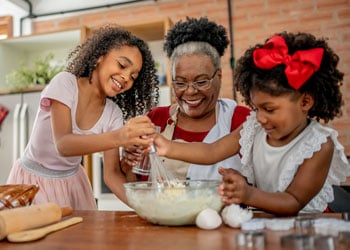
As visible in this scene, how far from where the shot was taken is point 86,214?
1044mm

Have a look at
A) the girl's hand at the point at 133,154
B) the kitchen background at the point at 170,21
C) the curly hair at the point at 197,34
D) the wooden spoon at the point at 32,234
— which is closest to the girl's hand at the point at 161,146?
the girl's hand at the point at 133,154

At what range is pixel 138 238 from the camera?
0.74 meters

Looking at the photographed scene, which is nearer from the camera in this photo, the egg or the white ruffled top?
the egg

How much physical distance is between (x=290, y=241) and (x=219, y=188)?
0.25 meters

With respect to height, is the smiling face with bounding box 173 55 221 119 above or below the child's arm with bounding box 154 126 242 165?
above

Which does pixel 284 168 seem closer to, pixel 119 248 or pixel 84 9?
pixel 119 248

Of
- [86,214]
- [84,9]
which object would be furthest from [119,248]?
[84,9]

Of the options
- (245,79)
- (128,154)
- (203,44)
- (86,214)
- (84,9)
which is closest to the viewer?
(86,214)

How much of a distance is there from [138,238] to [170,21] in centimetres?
232

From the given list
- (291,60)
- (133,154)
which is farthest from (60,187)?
(291,60)

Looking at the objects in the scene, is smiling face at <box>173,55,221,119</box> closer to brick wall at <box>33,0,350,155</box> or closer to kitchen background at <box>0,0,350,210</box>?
kitchen background at <box>0,0,350,210</box>

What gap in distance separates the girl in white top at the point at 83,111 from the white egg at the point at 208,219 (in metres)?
0.63

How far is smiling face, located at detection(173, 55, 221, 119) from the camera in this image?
1.45 metres

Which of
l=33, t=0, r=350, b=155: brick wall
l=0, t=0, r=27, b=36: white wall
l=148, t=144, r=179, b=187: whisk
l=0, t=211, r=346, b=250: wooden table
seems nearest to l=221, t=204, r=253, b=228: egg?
l=0, t=211, r=346, b=250: wooden table
